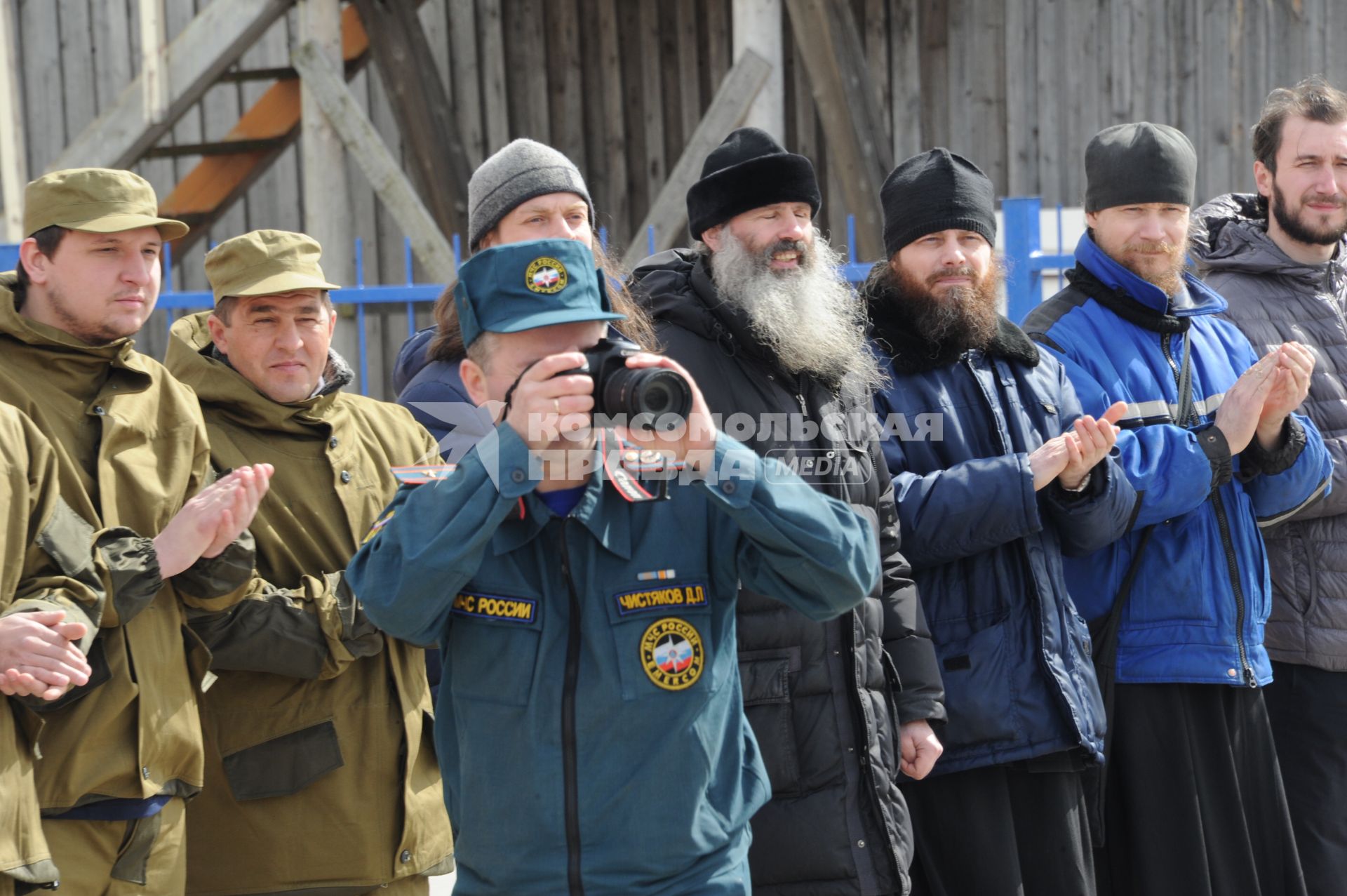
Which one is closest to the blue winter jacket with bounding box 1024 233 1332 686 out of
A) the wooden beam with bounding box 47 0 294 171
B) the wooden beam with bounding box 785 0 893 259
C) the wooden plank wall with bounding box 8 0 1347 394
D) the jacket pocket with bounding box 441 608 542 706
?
the jacket pocket with bounding box 441 608 542 706

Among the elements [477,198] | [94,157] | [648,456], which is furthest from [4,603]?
[94,157]

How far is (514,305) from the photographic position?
7.32 feet

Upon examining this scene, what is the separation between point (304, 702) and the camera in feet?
10.1

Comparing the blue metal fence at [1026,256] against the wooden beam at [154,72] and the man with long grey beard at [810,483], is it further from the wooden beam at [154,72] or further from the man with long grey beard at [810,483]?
the wooden beam at [154,72]

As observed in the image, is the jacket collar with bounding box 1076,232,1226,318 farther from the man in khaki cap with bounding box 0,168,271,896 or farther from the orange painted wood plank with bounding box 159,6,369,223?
the orange painted wood plank with bounding box 159,6,369,223

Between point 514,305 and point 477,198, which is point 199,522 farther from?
point 477,198

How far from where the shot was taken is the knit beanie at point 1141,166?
3766 millimetres

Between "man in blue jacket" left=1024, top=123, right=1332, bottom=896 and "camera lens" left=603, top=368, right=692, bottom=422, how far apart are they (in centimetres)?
174

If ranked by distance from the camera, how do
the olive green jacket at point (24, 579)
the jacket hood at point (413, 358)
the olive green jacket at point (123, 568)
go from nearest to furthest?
the olive green jacket at point (24, 579), the olive green jacket at point (123, 568), the jacket hood at point (413, 358)

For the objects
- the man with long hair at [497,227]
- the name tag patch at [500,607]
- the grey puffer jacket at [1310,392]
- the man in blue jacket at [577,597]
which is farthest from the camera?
the grey puffer jacket at [1310,392]

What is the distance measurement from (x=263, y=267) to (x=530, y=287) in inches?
47.4

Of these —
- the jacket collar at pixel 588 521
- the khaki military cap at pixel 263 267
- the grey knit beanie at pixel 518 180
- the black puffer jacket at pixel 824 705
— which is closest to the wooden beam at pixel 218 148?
the grey knit beanie at pixel 518 180

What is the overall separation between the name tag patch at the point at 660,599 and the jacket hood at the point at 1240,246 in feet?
8.23

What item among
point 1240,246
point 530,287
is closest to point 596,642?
point 530,287
